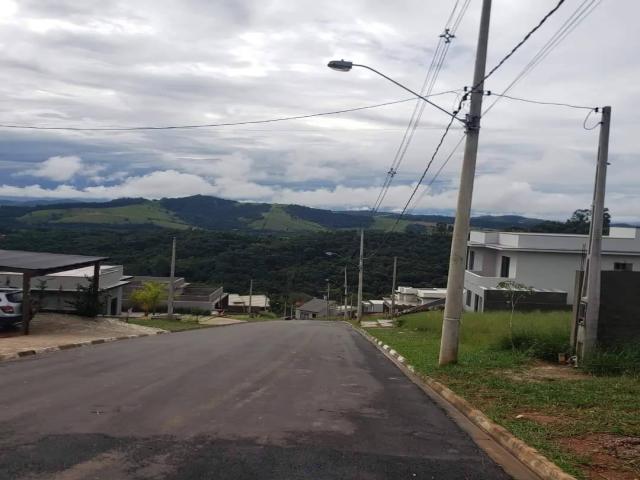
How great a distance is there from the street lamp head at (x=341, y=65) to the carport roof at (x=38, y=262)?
995cm

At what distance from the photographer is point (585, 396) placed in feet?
31.0

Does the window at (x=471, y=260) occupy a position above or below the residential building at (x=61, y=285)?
above

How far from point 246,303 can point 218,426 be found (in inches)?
2837

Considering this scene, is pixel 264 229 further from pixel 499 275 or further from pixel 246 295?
pixel 499 275

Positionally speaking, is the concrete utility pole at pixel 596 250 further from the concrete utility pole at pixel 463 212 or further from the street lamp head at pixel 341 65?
the street lamp head at pixel 341 65

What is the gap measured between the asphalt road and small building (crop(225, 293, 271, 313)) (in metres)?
62.0

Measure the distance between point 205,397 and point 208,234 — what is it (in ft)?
299

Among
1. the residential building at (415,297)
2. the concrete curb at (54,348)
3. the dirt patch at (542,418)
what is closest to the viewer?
the dirt patch at (542,418)

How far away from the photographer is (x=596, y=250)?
12.5m

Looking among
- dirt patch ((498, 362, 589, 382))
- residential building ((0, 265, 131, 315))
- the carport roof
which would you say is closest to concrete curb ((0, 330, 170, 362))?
the carport roof

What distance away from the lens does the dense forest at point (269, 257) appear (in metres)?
71.8

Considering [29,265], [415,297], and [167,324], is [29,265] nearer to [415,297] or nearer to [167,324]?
[167,324]

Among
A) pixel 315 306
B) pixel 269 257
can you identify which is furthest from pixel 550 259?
pixel 269 257

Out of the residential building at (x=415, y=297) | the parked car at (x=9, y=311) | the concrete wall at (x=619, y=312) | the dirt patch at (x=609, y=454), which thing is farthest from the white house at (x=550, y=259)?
the dirt patch at (x=609, y=454)
